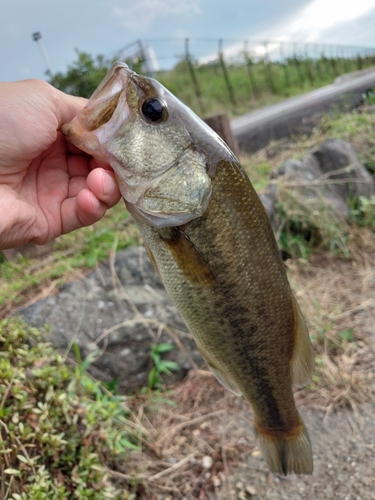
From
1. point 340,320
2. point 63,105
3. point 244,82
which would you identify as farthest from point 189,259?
point 244,82

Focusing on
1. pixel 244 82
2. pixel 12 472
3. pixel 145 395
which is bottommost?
pixel 244 82

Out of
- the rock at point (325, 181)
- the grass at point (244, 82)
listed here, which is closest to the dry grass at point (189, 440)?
the rock at point (325, 181)

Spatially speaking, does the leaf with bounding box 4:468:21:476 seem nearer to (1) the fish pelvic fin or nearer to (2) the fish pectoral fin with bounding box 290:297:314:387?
(1) the fish pelvic fin

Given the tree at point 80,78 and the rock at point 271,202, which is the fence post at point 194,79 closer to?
the tree at point 80,78

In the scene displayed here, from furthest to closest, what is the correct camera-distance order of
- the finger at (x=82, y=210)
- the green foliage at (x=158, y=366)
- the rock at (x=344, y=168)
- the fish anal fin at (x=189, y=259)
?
the rock at (x=344, y=168), the green foliage at (x=158, y=366), the finger at (x=82, y=210), the fish anal fin at (x=189, y=259)

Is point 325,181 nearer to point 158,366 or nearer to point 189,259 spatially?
point 158,366

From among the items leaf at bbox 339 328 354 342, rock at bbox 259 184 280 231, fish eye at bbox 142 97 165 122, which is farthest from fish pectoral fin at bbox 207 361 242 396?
rock at bbox 259 184 280 231
